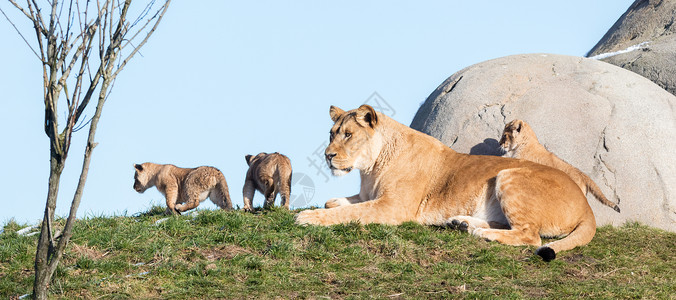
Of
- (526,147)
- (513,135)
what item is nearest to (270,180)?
(513,135)

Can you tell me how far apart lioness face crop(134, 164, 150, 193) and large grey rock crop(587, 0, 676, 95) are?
10.5 m

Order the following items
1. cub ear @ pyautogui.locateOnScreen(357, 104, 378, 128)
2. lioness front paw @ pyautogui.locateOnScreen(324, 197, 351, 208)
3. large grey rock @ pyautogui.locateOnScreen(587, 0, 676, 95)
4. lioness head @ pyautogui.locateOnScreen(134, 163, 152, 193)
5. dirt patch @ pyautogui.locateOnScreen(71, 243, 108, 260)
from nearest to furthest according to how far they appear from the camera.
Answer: dirt patch @ pyautogui.locateOnScreen(71, 243, 108, 260) < cub ear @ pyautogui.locateOnScreen(357, 104, 378, 128) < lioness front paw @ pyautogui.locateOnScreen(324, 197, 351, 208) < lioness head @ pyautogui.locateOnScreen(134, 163, 152, 193) < large grey rock @ pyautogui.locateOnScreen(587, 0, 676, 95)

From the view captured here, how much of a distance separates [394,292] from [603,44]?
13.4m

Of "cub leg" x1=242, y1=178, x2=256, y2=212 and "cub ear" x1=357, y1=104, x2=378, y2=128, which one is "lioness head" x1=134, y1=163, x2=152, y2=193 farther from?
"cub ear" x1=357, y1=104, x2=378, y2=128

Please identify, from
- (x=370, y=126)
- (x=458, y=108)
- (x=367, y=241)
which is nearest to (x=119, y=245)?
(x=367, y=241)

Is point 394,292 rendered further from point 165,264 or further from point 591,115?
point 591,115

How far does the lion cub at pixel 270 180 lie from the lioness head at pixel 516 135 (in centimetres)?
364

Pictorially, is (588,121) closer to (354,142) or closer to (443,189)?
(443,189)

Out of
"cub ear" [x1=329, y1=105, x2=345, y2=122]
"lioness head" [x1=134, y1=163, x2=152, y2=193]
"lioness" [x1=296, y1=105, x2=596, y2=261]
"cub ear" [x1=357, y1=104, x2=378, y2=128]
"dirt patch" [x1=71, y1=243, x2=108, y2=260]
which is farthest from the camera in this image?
"lioness head" [x1=134, y1=163, x2=152, y2=193]

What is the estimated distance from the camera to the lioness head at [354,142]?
374 inches

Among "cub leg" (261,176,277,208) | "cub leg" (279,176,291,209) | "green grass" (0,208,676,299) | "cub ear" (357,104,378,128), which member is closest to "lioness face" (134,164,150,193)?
"cub leg" (261,176,277,208)

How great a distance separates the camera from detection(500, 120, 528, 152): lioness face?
11633 mm

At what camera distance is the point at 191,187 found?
12.0 metres

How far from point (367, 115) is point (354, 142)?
1.38ft
